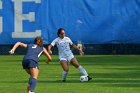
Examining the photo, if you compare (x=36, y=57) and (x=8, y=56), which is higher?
(x=36, y=57)

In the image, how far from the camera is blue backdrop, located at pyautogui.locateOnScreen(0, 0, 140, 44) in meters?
46.2

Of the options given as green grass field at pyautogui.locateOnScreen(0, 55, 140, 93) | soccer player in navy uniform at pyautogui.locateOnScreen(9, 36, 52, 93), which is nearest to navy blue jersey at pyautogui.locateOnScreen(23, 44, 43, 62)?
soccer player in navy uniform at pyautogui.locateOnScreen(9, 36, 52, 93)

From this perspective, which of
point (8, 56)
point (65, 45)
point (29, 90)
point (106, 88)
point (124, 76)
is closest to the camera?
point (29, 90)

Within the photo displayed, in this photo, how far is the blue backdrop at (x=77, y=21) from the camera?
46.2m

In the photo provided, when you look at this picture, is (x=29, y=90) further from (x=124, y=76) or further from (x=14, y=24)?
(x=14, y=24)

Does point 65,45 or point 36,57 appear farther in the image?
point 65,45

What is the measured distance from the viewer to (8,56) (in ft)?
149

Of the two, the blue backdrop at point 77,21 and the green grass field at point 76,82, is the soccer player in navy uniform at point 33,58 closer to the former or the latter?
the green grass field at point 76,82

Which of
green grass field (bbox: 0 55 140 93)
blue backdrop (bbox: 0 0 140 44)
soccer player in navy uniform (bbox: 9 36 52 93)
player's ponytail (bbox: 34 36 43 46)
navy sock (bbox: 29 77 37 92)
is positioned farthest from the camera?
blue backdrop (bbox: 0 0 140 44)

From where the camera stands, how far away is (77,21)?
152 ft

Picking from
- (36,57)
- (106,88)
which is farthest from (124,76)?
(36,57)

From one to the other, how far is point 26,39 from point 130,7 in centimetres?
747

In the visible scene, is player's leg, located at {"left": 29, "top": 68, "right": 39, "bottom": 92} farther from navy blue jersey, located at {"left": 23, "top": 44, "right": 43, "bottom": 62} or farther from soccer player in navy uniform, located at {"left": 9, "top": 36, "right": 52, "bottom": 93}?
navy blue jersey, located at {"left": 23, "top": 44, "right": 43, "bottom": 62}

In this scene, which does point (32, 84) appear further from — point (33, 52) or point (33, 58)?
point (33, 52)
